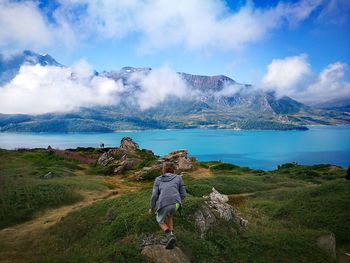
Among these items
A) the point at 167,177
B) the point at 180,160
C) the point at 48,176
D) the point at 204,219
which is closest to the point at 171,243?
the point at 167,177

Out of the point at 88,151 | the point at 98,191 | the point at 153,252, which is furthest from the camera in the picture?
the point at 88,151

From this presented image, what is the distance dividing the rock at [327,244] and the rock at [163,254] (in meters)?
9.33

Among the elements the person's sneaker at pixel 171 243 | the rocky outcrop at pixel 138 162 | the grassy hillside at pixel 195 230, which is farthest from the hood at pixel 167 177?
the rocky outcrop at pixel 138 162

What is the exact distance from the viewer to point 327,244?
19062 millimetres

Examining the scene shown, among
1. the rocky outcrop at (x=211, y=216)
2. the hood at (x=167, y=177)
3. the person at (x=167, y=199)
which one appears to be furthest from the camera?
the rocky outcrop at (x=211, y=216)

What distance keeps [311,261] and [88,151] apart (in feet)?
246

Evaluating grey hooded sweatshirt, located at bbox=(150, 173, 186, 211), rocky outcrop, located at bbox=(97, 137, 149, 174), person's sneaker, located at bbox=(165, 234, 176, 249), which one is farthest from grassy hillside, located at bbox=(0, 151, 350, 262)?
rocky outcrop, located at bbox=(97, 137, 149, 174)

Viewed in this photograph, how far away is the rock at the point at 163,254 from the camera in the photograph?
1343 centimetres

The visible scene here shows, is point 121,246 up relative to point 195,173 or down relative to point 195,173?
up

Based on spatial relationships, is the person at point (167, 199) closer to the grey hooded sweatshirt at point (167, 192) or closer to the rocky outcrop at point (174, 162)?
the grey hooded sweatshirt at point (167, 192)

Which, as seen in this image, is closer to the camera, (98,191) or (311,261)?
(311,261)

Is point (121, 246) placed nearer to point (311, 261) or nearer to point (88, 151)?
point (311, 261)

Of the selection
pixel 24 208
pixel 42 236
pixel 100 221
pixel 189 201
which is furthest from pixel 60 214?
pixel 189 201

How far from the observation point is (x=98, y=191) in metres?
38.7
